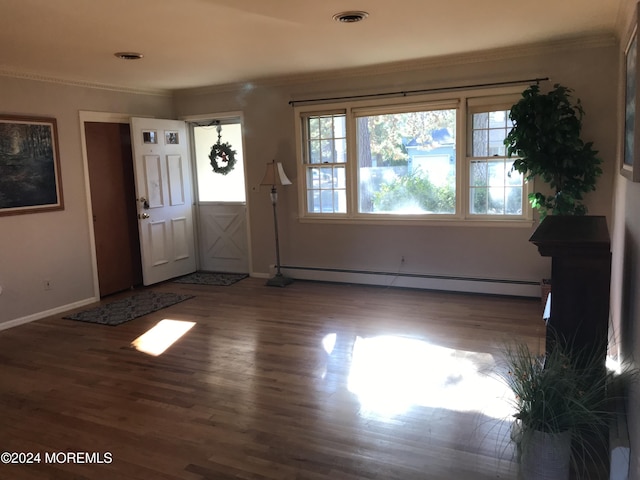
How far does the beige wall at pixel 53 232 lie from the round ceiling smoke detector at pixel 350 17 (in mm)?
3271

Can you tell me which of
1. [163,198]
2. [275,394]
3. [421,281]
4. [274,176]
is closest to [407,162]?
[421,281]

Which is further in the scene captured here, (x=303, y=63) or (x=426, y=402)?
(x=303, y=63)

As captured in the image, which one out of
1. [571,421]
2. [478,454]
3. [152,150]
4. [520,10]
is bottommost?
[478,454]

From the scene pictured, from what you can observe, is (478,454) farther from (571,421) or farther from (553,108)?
(553,108)

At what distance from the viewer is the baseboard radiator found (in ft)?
16.8

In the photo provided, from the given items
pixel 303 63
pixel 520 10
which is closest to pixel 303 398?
pixel 520 10

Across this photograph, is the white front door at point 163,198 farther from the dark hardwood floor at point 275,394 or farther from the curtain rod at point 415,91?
the curtain rod at point 415,91

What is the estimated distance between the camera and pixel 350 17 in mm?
3533

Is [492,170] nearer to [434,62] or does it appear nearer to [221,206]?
[434,62]

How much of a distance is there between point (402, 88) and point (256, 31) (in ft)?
6.84

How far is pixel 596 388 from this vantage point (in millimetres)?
2107

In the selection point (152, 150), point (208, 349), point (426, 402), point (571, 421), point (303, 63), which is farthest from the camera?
point (152, 150)

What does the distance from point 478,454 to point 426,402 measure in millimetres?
565

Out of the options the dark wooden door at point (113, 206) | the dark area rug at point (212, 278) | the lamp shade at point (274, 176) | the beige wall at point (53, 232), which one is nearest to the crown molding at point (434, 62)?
the lamp shade at point (274, 176)
